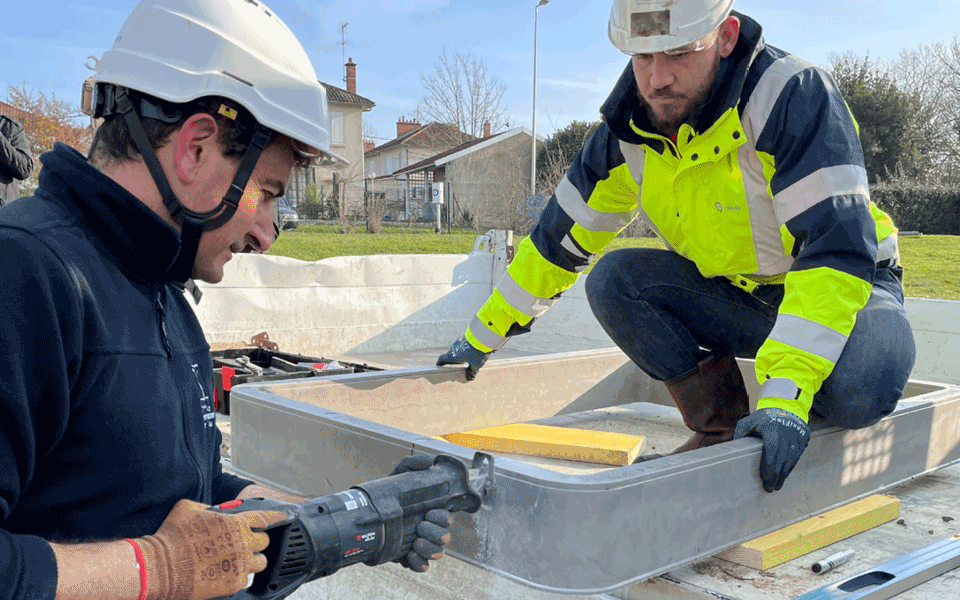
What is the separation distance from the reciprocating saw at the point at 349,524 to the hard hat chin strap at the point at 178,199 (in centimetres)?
47

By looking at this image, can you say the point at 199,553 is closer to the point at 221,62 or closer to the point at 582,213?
the point at 221,62

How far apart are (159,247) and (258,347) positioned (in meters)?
4.30

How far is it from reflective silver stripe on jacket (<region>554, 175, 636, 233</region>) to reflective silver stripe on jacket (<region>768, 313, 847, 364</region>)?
1.02 m

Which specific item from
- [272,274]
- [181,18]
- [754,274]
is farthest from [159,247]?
[272,274]

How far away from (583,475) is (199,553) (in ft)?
2.96

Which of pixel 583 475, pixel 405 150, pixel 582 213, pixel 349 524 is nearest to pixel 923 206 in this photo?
pixel 582 213

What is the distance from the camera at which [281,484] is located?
2615 millimetres

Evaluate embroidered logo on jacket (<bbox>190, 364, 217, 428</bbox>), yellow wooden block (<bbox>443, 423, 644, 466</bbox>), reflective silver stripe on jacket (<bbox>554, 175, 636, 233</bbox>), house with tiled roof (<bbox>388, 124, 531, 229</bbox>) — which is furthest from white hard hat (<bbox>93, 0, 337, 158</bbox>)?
house with tiled roof (<bbox>388, 124, 531, 229</bbox>)

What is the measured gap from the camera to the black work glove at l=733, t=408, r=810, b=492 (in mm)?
2148

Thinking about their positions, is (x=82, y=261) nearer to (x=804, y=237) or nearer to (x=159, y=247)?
(x=159, y=247)

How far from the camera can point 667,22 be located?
2398mm

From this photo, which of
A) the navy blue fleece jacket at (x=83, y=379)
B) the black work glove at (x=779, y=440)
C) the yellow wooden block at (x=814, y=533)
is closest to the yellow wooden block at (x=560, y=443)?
the yellow wooden block at (x=814, y=533)

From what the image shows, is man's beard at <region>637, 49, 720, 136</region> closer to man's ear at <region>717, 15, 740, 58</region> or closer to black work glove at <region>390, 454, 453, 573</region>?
man's ear at <region>717, 15, 740, 58</region>

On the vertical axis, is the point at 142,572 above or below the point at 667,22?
below
